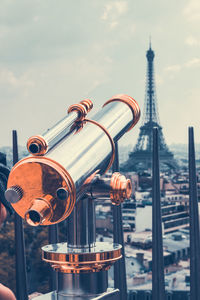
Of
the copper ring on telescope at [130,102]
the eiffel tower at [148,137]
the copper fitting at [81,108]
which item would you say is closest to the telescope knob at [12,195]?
the copper fitting at [81,108]

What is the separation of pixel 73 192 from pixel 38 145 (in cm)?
12

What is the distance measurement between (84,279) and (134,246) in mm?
33046

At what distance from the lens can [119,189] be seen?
1.29m

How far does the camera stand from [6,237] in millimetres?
20516

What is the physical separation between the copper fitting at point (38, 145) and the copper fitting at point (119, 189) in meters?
0.21

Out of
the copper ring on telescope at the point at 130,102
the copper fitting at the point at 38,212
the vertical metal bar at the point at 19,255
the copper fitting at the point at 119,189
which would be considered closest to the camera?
the copper fitting at the point at 38,212

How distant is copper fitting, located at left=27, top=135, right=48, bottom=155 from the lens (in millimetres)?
1161

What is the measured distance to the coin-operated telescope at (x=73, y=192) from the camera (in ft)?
3.72

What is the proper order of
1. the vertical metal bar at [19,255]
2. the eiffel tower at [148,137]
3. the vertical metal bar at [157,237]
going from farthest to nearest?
1. the eiffel tower at [148,137]
2. the vertical metal bar at [19,255]
3. the vertical metal bar at [157,237]

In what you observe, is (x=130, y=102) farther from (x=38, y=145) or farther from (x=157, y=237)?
(x=157, y=237)

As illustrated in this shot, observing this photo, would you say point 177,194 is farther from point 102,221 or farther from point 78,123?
point 78,123

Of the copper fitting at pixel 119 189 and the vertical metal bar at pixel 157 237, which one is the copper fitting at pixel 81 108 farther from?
the vertical metal bar at pixel 157 237

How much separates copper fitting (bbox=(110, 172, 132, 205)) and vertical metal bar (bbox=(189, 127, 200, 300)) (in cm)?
113

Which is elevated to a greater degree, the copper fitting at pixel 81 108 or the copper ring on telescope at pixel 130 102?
the copper ring on telescope at pixel 130 102
